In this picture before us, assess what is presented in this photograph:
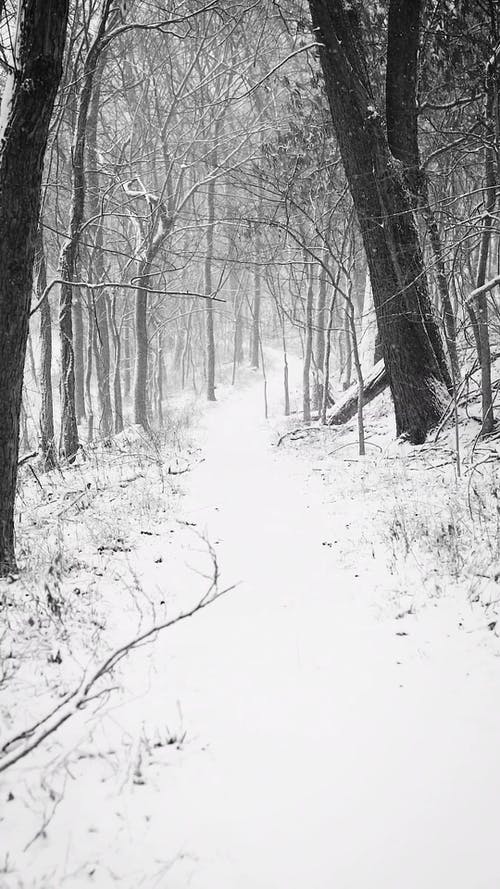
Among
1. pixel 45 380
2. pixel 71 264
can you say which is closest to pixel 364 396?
pixel 71 264

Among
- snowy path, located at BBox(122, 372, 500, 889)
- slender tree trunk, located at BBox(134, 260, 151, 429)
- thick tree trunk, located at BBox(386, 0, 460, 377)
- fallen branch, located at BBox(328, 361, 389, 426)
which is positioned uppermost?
thick tree trunk, located at BBox(386, 0, 460, 377)

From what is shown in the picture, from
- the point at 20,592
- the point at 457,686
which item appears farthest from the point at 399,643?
the point at 20,592

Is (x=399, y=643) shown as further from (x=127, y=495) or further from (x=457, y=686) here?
(x=127, y=495)

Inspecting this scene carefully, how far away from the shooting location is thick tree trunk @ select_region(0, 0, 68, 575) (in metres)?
3.52

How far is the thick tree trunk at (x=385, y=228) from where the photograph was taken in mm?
6945

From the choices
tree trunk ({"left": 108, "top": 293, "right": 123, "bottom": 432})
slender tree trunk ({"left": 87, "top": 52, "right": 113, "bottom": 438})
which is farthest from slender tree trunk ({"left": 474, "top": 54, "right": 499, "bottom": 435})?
tree trunk ({"left": 108, "top": 293, "right": 123, "bottom": 432})

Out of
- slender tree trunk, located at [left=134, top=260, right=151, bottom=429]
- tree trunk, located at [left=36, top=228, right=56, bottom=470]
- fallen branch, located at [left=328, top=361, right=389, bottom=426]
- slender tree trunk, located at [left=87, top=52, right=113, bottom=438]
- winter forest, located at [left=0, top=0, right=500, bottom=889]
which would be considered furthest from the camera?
slender tree trunk, located at [left=134, top=260, right=151, bottom=429]

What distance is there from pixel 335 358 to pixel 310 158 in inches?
1145

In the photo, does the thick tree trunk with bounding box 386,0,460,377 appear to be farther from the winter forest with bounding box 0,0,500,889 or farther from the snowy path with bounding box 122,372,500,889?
the snowy path with bounding box 122,372,500,889

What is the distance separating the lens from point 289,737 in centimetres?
221

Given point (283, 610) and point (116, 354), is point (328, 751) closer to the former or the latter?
point (283, 610)

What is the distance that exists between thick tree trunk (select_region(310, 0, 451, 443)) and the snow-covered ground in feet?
10.7

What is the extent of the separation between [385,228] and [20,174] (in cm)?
544

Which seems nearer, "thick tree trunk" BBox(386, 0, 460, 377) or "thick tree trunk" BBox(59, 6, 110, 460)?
"thick tree trunk" BBox(386, 0, 460, 377)
